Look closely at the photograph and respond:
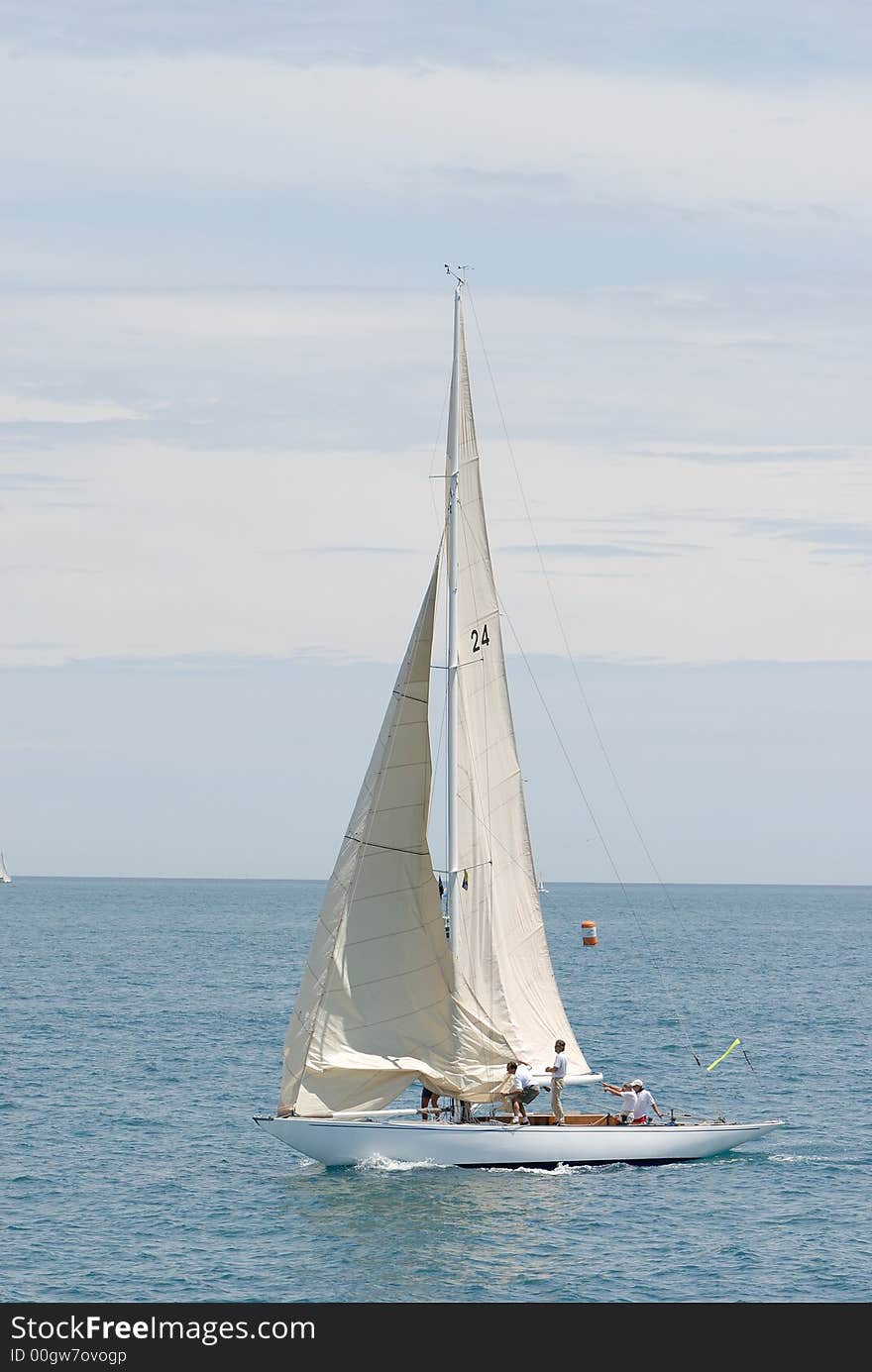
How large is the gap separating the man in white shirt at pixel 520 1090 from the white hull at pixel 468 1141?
1.72 ft

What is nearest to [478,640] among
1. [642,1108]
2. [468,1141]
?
[468,1141]

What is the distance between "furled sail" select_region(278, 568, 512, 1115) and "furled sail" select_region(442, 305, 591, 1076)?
24.4 inches

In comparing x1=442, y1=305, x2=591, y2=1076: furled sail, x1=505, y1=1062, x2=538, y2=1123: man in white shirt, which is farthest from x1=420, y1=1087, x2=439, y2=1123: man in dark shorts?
x1=442, y1=305, x2=591, y2=1076: furled sail

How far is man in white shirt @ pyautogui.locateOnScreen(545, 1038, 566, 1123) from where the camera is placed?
36.2 m

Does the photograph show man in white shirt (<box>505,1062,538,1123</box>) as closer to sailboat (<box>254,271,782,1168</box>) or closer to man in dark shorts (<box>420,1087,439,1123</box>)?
sailboat (<box>254,271,782,1168</box>)

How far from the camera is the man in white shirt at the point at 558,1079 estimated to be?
36.2 meters

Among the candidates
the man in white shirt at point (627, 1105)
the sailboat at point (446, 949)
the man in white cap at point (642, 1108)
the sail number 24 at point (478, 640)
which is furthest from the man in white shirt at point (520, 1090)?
the sail number 24 at point (478, 640)

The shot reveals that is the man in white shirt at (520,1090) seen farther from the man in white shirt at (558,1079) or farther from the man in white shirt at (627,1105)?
the man in white shirt at (627,1105)

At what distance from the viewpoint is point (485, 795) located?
3662 centimetres

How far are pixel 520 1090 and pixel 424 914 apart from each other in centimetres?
403

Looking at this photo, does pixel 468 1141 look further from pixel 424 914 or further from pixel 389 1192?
pixel 424 914

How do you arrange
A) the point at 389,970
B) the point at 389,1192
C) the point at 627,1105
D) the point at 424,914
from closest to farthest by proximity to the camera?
the point at 389,1192 < the point at 389,970 < the point at 424,914 < the point at 627,1105
